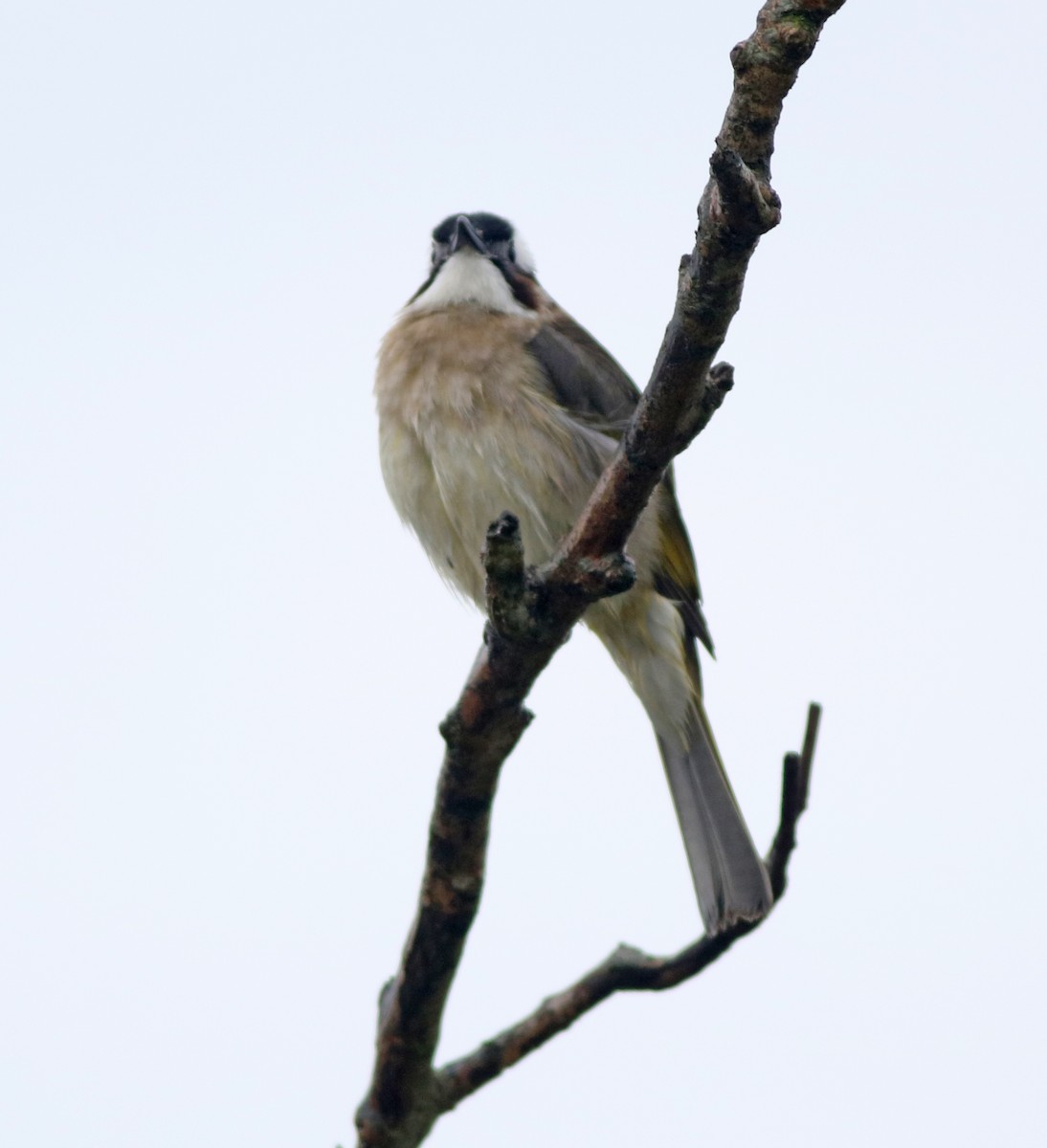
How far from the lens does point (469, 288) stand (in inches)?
223

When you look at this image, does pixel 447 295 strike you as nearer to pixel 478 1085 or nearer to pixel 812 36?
pixel 478 1085

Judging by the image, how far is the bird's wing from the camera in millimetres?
5086

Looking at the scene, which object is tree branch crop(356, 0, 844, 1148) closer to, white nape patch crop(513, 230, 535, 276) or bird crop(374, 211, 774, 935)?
bird crop(374, 211, 774, 935)

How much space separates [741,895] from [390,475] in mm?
1804

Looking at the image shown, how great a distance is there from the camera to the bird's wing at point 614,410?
5.09 meters

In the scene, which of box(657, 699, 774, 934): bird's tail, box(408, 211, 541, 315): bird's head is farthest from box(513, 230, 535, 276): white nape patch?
box(657, 699, 774, 934): bird's tail

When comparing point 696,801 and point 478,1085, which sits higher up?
point 696,801

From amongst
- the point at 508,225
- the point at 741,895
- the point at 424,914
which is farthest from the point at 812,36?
the point at 508,225

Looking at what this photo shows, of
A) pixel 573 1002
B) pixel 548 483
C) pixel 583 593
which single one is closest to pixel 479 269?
pixel 548 483

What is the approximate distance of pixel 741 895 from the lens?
450 centimetres

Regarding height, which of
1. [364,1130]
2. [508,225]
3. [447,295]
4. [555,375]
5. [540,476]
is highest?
[508,225]

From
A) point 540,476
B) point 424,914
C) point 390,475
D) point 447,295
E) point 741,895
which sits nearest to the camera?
point 424,914

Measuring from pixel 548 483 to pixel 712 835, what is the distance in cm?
124

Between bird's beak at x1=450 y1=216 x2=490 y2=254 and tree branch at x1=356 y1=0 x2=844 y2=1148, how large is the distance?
2459mm
